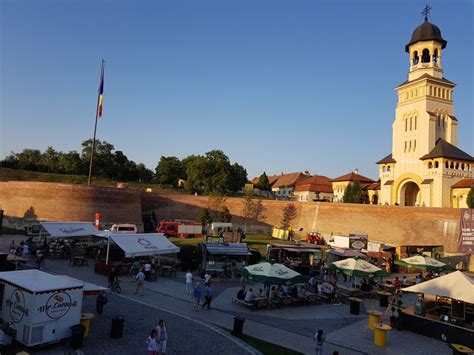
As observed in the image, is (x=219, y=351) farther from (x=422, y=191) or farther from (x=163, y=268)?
(x=422, y=191)

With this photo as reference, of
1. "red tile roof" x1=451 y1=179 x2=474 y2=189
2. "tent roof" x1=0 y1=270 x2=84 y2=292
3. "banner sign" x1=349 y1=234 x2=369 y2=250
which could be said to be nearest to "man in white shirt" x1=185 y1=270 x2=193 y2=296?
"tent roof" x1=0 y1=270 x2=84 y2=292

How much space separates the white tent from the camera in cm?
1417

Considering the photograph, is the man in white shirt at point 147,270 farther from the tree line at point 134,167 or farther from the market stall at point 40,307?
the tree line at point 134,167

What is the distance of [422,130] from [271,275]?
156 ft

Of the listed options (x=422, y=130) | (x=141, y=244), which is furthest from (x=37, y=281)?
(x=422, y=130)

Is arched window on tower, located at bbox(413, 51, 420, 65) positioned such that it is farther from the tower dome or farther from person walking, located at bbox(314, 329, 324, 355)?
person walking, located at bbox(314, 329, 324, 355)

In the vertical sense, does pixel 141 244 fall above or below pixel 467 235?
below

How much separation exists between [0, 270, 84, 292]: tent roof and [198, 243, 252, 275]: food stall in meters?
12.6

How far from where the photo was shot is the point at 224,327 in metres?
14.1

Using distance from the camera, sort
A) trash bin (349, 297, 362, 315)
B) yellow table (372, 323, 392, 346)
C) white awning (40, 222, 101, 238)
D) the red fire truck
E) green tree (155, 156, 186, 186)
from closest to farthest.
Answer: yellow table (372, 323, 392, 346) < trash bin (349, 297, 362, 315) < white awning (40, 222, 101, 238) < the red fire truck < green tree (155, 156, 186, 186)

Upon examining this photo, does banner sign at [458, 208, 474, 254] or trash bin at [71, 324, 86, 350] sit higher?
banner sign at [458, 208, 474, 254]

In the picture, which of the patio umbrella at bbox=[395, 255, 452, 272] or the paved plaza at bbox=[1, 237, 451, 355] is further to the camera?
the patio umbrella at bbox=[395, 255, 452, 272]

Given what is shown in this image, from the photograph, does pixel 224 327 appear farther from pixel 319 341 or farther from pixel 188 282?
pixel 188 282

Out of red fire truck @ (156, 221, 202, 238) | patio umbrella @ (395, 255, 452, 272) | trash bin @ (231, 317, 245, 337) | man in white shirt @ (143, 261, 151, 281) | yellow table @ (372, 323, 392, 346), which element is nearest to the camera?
trash bin @ (231, 317, 245, 337)
